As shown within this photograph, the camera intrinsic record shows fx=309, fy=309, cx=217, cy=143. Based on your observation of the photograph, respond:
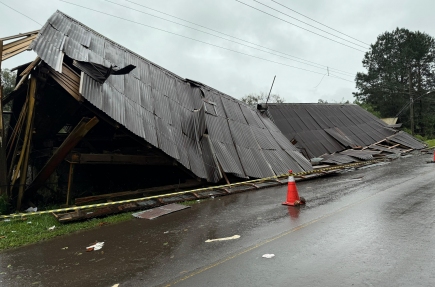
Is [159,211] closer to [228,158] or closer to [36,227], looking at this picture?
[36,227]

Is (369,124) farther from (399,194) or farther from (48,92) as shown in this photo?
(48,92)

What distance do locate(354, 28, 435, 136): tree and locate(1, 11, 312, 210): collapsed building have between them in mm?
49290

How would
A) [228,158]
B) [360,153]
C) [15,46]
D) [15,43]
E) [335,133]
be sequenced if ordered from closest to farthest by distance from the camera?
1. [15,46]
2. [15,43]
3. [228,158]
4. [360,153]
5. [335,133]

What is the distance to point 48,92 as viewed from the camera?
1062 cm

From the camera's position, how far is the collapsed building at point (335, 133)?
67.8 ft

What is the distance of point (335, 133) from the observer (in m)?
24.0

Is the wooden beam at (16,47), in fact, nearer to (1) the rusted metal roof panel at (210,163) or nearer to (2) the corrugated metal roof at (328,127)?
(1) the rusted metal roof panel at (210,163)

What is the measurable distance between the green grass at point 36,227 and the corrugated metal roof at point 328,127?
14.8 metres

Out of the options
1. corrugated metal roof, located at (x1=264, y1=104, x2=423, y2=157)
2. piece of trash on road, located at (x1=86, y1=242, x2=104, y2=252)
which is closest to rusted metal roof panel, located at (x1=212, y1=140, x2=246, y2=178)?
piece of trash on road, located at (x1=86, y1=242, x2=104, y2=252)

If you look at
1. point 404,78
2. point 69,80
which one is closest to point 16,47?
point 69,80

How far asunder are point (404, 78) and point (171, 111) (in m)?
58.9

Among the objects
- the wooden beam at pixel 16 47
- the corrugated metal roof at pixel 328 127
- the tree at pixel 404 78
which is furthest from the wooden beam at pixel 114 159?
the tree at pixel 404 78

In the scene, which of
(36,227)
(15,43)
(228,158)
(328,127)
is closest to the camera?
(36,227)

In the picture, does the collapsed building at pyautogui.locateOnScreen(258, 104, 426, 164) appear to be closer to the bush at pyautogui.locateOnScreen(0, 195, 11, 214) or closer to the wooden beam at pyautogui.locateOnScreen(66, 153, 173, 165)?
the wooden beam at pyautogui.locateOnScreen(66, 153, 173, 165)
